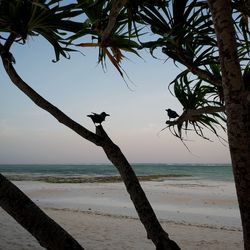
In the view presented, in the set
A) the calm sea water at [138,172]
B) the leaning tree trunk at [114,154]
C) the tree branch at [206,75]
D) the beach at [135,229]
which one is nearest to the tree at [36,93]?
the leaning tree trunk at [114,154]

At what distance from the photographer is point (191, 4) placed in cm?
178

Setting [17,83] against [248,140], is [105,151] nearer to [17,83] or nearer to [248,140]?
[17,83]

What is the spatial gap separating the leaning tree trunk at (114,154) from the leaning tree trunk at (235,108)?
0.39m

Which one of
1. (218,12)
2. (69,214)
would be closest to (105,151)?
(218,12)

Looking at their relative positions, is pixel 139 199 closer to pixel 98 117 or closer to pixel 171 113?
pixel 98 117

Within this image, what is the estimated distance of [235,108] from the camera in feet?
4.29

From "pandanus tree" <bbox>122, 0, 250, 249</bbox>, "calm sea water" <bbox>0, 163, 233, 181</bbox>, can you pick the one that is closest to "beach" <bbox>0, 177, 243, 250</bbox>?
"pandanus tree" <bbox>122, 0, 250, 249</bbox>

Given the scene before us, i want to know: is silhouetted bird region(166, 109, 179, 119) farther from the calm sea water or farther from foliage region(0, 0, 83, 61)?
the calm sea water

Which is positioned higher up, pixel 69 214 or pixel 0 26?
pixel 0 26

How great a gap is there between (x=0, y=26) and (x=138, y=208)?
1.12 m

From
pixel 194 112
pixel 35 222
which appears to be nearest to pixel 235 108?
pixel 194 112

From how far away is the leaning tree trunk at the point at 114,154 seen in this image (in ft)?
4.94

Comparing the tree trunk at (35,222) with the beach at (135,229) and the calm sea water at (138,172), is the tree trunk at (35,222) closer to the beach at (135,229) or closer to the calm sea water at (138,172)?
the beach at (135,229)

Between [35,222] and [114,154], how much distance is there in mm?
745
